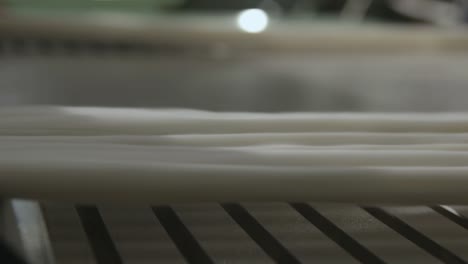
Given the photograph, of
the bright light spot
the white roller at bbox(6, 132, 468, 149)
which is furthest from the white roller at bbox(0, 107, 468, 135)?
the bright light spot

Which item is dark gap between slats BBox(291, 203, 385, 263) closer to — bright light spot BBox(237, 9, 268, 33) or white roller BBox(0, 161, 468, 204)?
white roller BBox(0, 161, 468, 204)

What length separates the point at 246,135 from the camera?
37cm

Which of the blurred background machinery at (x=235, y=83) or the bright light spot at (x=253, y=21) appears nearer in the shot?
the blurred background machinery at (x=235, y=83)

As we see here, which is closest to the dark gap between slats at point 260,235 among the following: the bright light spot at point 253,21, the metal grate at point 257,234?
the metal grate at point 257,234

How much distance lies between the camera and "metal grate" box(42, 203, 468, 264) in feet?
1.00

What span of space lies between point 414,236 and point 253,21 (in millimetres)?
1410

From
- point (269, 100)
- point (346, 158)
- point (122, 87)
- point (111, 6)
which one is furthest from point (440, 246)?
point (111, 6)

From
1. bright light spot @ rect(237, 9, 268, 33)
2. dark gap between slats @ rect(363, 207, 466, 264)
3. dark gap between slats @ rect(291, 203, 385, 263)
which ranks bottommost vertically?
dark gap between slats @ rect(291, 203, 385, 263)

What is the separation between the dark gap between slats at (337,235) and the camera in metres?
0.31

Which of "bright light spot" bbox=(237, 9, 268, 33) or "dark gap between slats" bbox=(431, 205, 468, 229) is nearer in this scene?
"dark gap between slats" bbox=(431, 205, 468, 229)

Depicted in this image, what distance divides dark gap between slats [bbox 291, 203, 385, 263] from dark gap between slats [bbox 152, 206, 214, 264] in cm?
6

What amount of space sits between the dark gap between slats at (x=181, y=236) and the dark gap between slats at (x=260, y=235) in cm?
2

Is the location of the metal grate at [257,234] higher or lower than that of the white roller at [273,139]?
lower

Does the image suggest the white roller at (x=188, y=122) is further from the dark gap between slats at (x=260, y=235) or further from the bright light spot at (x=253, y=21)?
the bright light spot at (x=253, y=21)
